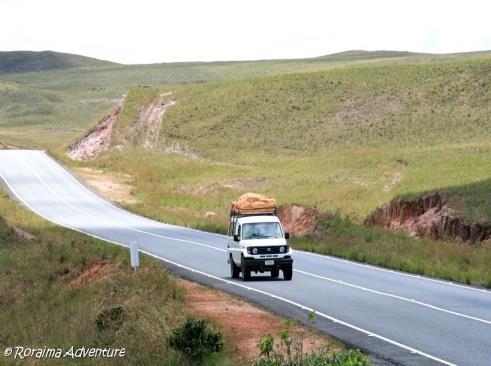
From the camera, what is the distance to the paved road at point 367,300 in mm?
15078

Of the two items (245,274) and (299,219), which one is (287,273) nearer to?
(245,274)

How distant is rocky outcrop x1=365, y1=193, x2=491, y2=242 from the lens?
3750 cm

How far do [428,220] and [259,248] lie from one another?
Result: 17653 millimetres

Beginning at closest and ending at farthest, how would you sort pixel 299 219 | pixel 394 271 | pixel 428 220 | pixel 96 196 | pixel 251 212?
1. pixel 394 271
2. pixel 251 212
3. pixel 428 220
4. pixel 299 219
5. pixel 96 196

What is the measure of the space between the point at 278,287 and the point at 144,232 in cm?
2548

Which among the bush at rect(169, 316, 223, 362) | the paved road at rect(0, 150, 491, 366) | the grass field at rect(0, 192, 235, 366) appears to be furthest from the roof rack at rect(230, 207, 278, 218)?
the bush at rect(169, 316, 223, 362)

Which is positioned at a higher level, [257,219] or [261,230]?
[257,219]

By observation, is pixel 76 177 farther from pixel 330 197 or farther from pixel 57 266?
pixel 57 266

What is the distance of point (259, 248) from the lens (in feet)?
84.7

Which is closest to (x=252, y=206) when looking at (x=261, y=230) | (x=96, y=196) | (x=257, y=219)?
(x=257, y=219)

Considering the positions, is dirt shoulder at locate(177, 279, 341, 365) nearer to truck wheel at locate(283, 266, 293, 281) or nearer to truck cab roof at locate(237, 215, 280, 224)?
truck wheel at locate(283, 266, 293, 281)

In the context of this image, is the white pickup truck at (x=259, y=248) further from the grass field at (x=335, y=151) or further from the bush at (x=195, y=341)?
the bush at (x=195, y=341)

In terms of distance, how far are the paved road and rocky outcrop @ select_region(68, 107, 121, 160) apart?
211 feet

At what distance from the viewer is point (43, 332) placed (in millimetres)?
21953
